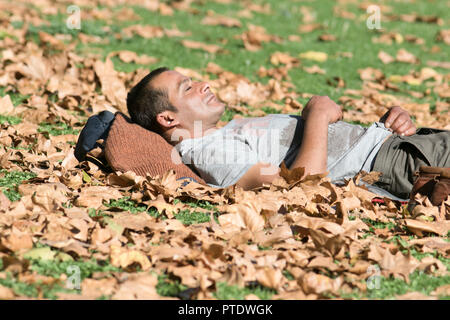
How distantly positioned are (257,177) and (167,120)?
765mm

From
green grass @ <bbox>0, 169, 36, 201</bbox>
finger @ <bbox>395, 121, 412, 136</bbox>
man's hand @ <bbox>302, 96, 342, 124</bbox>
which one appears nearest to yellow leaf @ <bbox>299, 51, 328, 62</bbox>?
finger @ <bbox>395, 121, 412, 136</bbox>

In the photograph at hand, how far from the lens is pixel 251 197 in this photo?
3.50 metres

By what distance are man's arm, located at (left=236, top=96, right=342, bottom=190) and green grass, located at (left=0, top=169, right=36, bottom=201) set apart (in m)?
1.26

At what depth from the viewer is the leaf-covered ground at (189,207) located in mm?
2701

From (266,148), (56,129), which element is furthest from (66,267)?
(56,129)

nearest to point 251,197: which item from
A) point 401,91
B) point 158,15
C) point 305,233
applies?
point 305,233

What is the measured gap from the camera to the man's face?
4164mm

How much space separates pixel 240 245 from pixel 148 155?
1.18 metres

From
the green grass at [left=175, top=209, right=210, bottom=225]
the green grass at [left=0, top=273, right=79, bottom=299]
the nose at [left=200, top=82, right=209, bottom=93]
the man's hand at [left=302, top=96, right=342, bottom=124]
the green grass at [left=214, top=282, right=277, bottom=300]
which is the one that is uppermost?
the nose at [left=200, top=82, right=209, bottom=93]

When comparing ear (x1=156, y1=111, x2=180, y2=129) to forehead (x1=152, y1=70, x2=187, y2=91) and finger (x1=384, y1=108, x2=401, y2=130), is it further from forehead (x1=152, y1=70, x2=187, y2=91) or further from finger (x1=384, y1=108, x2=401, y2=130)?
finger (x1=384, y1=108, x2=401, y2=130)

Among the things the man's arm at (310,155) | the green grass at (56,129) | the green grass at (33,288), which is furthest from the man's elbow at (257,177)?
the green grass at (56,129)

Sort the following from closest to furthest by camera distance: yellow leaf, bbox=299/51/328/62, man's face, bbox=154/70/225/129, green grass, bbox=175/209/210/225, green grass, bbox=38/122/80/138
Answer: green grass, bbox=175/209/210/225 → man's face, bbox=154/70/225/129 → green grass, bbox=38/122/80/138 → yellow leaf, bbox=299/51/328/62

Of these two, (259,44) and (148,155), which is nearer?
(148,155)

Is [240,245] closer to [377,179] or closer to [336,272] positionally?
[336,272]
